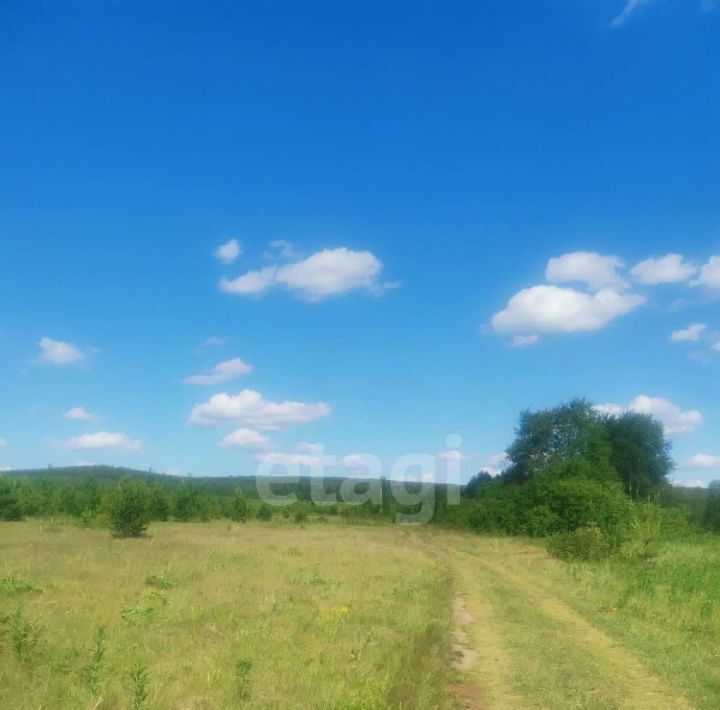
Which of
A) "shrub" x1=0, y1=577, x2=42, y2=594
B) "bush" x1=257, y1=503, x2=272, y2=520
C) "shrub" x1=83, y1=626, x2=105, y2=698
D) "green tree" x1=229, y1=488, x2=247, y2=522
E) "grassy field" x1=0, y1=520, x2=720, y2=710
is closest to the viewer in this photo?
"shrub" x1=83, y1=626, x2=105, y2=698

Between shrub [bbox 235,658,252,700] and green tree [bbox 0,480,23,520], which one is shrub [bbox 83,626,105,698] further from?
green tree [bbox 0,480,23,520]

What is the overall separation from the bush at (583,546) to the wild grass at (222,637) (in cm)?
970

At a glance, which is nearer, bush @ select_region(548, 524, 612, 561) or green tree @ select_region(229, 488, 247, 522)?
bush @ select_region(548, 524, 612, 561)

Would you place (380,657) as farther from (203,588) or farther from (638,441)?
(638,441)

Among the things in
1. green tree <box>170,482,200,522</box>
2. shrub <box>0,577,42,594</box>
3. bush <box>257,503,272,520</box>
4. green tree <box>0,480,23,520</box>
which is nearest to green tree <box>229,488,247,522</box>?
bush <box>257,503,272,520</box>

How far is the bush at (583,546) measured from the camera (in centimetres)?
2691

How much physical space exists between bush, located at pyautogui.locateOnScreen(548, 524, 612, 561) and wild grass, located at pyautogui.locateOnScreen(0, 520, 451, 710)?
9.70 metres

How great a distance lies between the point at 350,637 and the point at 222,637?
82.7 inches

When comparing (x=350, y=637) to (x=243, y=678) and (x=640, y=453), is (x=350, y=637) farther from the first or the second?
(x=640, y=453)

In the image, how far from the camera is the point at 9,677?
808cm

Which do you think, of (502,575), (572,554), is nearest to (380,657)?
(502,575)

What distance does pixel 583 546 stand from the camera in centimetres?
2783

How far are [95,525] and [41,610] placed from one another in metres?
35.5

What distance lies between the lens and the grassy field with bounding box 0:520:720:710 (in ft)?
26.2
